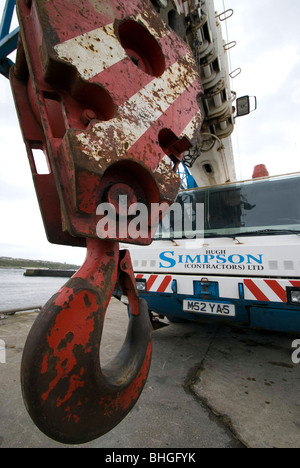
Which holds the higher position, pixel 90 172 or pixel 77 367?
pixel 90 172

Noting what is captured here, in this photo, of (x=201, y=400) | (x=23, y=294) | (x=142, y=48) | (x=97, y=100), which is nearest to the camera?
(x=97, y=100)

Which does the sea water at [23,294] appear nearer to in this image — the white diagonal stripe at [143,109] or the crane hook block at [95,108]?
the crane hook block at [95,108]

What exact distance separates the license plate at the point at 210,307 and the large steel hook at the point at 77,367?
4.93ft

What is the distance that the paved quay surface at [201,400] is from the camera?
128cm

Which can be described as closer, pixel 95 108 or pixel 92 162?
pixel 92 162

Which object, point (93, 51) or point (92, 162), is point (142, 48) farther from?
point (92, 162)

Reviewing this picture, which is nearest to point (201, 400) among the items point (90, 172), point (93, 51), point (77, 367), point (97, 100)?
point (77, 367)

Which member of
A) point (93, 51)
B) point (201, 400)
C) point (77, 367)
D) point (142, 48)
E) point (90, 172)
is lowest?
point (201, 400)

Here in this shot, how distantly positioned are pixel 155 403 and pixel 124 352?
1179mm

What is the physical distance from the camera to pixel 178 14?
144cm

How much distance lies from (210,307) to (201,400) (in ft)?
2.26

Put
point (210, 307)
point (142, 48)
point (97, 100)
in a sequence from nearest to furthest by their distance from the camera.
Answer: point (97, 100) → point (142, 48) → point (210, 307)

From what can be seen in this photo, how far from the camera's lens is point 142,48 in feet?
2.78

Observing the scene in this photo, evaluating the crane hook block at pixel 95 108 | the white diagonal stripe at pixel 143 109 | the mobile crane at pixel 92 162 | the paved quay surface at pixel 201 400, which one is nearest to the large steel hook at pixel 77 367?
the mobile crane at pixel 92 162
